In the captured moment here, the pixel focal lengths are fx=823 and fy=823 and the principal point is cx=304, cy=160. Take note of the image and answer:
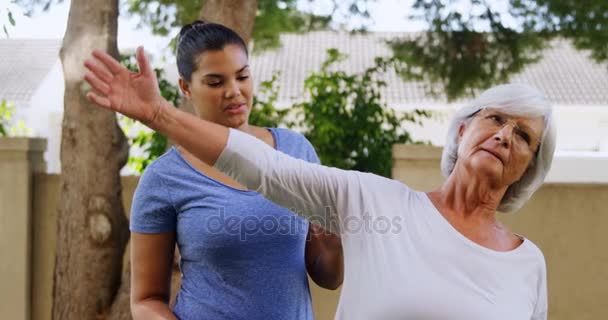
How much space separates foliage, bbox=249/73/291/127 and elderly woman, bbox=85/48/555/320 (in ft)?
12.9

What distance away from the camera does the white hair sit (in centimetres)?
177

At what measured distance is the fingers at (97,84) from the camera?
4.80 ft

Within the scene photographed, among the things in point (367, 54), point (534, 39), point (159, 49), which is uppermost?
point (534, 39)

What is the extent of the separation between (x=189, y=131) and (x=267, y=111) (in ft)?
14.4

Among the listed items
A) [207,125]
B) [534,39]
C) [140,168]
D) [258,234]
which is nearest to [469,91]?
[534,39]

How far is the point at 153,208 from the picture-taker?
1986mm

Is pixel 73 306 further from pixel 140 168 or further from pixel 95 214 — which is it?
pixel 140 168

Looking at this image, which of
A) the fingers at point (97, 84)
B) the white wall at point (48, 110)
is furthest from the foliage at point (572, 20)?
the white wall at point (48, 110)

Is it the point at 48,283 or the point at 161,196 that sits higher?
the point at 161,196

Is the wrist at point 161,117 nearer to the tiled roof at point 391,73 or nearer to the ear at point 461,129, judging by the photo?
the ear at point 461,129

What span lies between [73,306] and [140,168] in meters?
1.57

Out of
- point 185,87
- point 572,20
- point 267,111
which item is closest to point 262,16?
point 267,111

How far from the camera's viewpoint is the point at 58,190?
17.0ft

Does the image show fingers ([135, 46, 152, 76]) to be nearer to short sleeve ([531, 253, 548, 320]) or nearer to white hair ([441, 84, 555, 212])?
white hair ([441, 84, 555, 212])
